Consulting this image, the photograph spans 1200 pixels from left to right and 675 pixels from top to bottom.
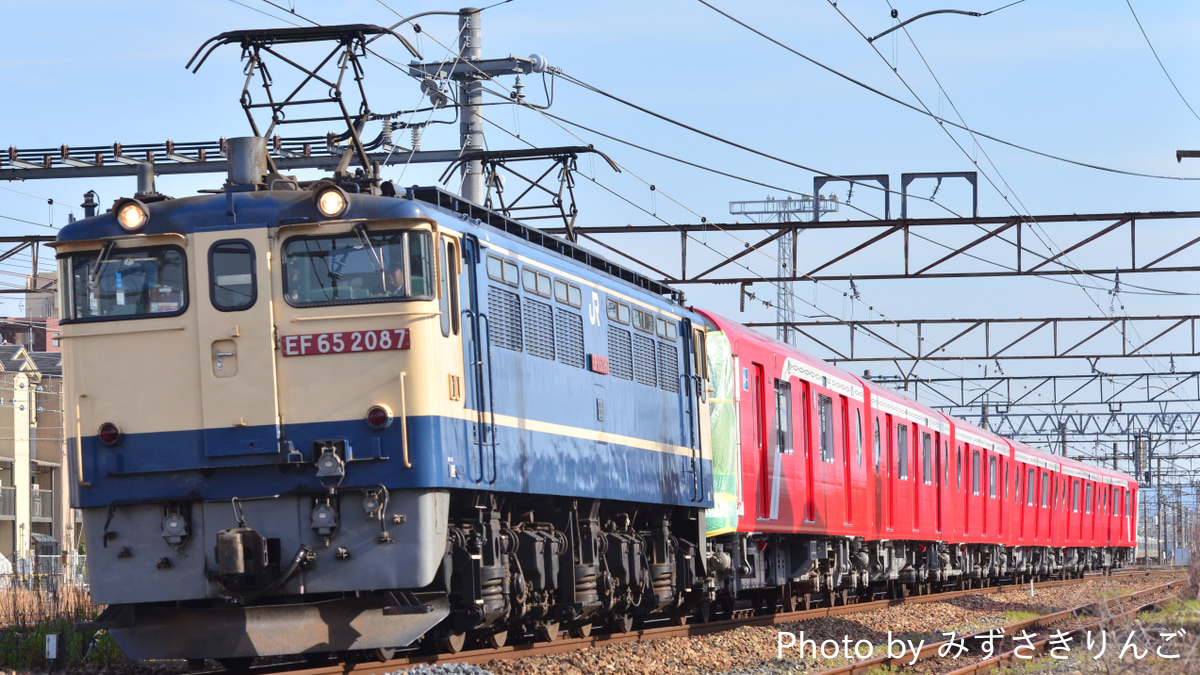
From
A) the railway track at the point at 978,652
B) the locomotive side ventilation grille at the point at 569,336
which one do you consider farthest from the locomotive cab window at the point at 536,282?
the railway track at the point at 978,652

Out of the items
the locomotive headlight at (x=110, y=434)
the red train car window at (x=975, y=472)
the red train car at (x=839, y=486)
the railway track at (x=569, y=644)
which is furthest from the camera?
the red train car window at (x=975, y=472)

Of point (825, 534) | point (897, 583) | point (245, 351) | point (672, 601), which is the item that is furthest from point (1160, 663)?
point (897, 583)

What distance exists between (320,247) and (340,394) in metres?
1.19

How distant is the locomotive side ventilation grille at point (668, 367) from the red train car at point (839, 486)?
124 centimetres

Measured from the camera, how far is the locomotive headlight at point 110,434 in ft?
37.8

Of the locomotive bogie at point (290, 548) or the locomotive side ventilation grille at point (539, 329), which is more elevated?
the locomotive side ventilation grille at point (539, 329)

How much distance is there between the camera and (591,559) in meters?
14.9

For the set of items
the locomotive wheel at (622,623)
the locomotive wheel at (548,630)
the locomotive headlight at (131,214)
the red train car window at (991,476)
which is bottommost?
the red train car window at (991,476)

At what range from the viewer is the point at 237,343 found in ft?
37.8

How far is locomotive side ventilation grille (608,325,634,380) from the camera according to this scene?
51.3 feet

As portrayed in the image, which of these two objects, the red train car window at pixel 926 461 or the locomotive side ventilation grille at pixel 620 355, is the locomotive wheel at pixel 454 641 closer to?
the locomotive side ventilation grille at pixel 620 355

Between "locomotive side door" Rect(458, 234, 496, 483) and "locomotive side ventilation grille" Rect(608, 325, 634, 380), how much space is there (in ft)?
10.6

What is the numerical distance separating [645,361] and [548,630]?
3.24 meters

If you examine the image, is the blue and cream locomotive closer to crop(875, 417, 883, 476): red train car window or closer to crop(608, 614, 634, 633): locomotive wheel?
crop(608, 614, 634, 633): locomotive wheel
